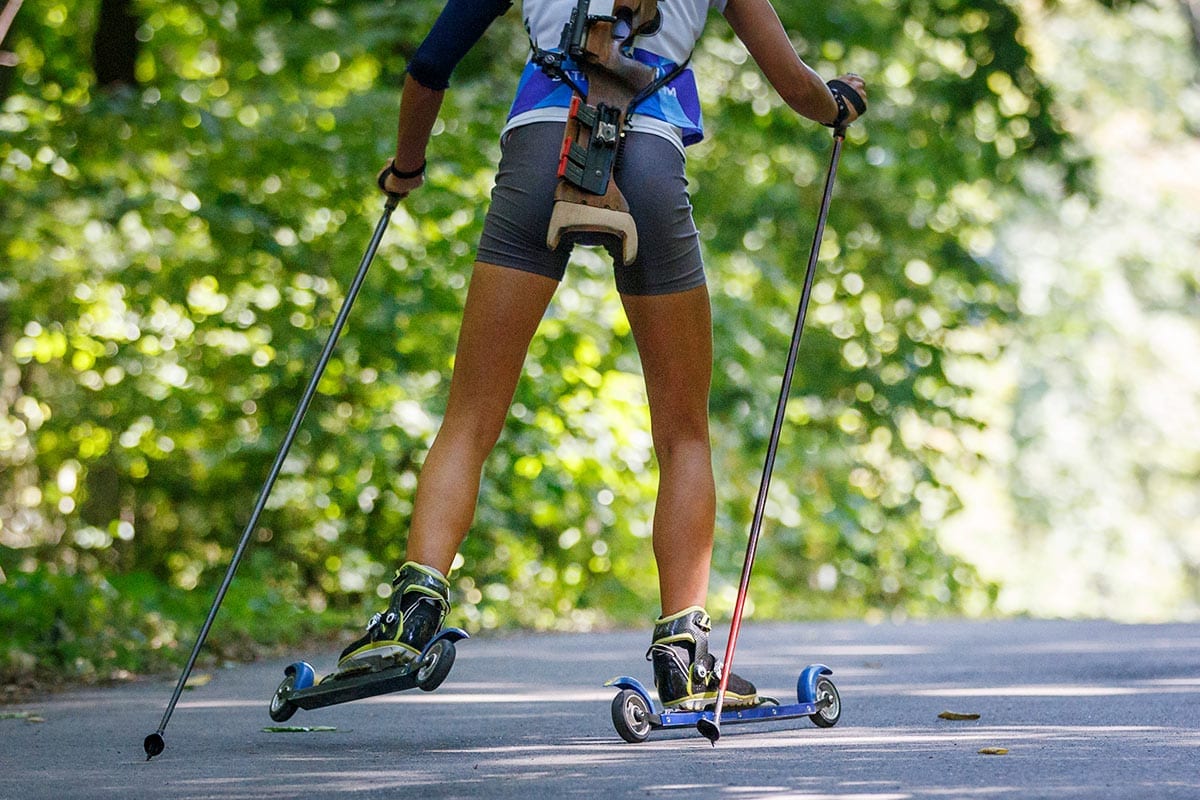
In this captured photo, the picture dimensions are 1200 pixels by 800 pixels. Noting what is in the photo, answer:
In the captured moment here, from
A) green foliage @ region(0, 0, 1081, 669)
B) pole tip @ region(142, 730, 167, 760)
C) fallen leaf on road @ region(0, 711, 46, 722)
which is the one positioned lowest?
green foliage @ region(0, 0, 1081, 669)

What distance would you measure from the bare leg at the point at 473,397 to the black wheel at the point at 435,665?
0.29 meters

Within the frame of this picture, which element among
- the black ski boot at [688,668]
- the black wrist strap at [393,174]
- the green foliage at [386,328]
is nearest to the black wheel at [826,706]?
the black ski boot at [688,668]

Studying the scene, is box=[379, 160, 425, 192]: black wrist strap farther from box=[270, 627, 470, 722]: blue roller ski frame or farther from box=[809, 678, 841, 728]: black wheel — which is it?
box=[809, 678, 841, 728]: black wheel

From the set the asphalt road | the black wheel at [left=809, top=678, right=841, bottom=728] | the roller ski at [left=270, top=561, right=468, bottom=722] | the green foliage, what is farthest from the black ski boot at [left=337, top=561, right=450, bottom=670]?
the green foliage

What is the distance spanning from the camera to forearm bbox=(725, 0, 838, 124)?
379 cm

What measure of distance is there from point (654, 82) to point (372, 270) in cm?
589

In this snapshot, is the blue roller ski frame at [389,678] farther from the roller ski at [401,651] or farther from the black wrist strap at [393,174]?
the black wrist strap at [393,174]

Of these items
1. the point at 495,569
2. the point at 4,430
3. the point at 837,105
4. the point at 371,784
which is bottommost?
the point at 4,430

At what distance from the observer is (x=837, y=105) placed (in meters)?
4.05

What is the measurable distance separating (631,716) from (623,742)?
13cm

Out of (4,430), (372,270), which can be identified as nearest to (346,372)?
(372,270)

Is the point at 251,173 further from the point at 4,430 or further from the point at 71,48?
the point at 4,430

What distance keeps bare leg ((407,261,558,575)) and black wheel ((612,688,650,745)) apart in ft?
1.53

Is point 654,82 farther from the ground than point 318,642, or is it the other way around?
point 654,82
